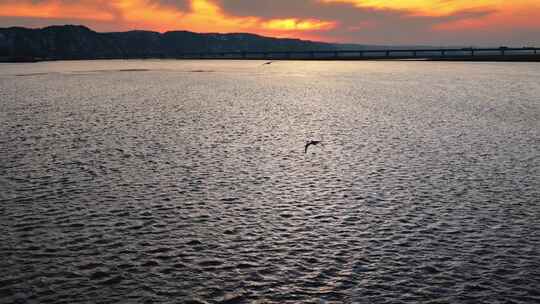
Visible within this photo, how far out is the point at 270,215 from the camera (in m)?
12.3

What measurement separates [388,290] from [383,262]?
120 cm

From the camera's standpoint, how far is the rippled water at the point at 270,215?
841cm

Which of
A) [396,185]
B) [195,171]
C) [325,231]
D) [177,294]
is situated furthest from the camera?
[195,171]

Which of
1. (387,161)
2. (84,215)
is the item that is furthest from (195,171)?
(387,161)

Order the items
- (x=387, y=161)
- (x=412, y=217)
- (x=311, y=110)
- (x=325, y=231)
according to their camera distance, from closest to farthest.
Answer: (x=325, y=231)
(x=412, y=217)
(x=387, y=161)
(x=311, y=110)

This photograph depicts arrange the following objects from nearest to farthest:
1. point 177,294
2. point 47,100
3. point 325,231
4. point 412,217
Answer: point 177,294 → point 325,231 → point 412,217 → point 47,100

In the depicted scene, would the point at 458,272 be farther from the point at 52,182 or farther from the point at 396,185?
the point at 52,182

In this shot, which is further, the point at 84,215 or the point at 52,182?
the point at 52,182

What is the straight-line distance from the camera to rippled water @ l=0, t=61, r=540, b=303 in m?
8.41

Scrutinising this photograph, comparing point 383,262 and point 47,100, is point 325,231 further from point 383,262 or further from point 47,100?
point 47,100

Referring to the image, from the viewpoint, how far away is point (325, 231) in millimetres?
11109

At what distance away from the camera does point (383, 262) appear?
30.7ft

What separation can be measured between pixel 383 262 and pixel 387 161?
993 centimetres

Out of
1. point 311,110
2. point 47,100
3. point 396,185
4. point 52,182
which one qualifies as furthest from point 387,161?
point 47,100
